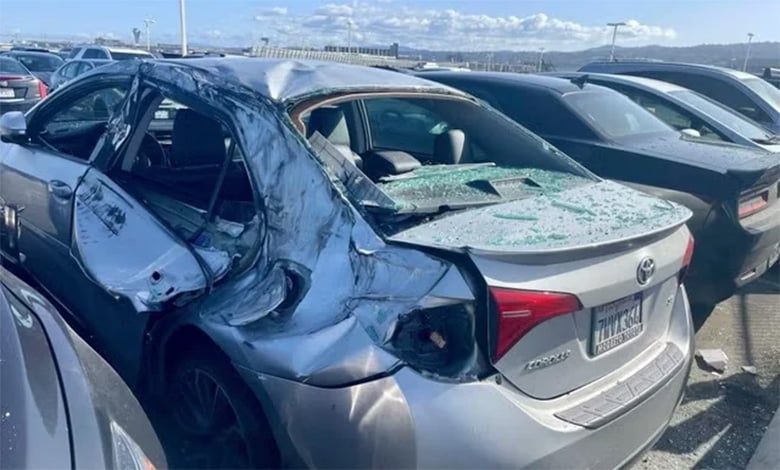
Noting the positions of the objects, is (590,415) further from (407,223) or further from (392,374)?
(407,223)

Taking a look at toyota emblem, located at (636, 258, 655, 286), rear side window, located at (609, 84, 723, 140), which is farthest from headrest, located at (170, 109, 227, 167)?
rear side window, located at (609, 84, 723, 140)

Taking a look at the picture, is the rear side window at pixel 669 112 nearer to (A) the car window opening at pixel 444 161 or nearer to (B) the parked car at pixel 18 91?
(A) the car window opening at pixel 444 161

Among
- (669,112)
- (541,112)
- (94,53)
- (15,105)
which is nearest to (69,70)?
(15,105)

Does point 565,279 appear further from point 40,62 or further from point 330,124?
point 40,62

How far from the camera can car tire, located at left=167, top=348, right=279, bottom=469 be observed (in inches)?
82.4

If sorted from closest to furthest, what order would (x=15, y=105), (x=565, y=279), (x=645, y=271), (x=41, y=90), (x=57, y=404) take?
(x=57, y=404), (x=565, y=279), (x=645, y=271), (x=15, y=105), (x=41, y=90)

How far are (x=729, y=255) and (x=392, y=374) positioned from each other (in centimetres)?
291

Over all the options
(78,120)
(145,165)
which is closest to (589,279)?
(145,165)

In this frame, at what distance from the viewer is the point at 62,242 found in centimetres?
307

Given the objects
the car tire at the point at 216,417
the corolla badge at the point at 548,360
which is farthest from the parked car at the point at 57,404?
the corolla badge at the point at 548,360

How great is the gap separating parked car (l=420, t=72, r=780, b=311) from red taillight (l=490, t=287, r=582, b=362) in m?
2.46

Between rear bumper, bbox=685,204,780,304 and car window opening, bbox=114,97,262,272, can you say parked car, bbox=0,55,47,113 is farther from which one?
rear bumper, bbox=685,204,780,304

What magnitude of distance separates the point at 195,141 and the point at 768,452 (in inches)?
121

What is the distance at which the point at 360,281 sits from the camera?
74.7 inches
